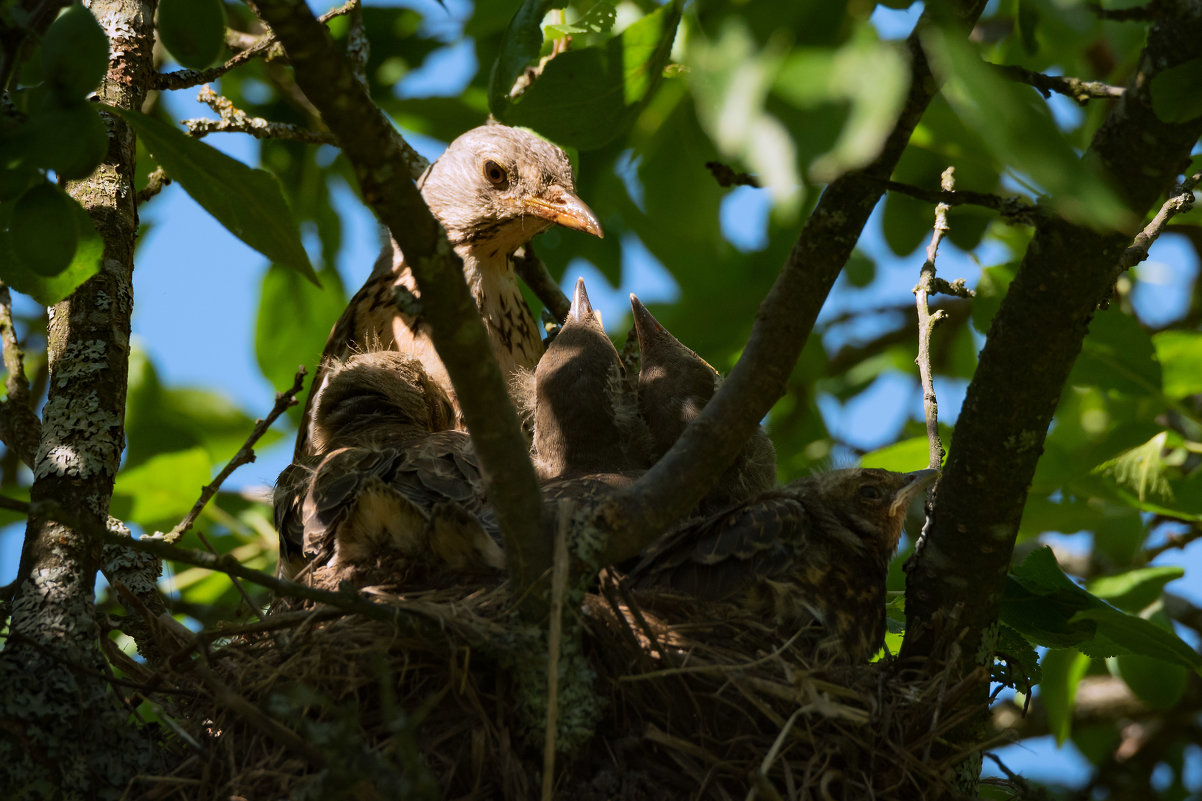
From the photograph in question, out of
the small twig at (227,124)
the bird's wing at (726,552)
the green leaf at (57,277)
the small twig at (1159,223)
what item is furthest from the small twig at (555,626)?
the small twig at (227,124)

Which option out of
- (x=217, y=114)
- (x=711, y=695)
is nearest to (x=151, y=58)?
(x=217, y=114)

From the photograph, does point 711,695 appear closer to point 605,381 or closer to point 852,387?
point 605,381

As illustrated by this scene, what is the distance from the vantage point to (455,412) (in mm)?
4031

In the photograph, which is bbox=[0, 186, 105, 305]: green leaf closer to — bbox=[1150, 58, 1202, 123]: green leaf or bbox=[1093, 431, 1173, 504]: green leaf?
bbox=[1150, 58, 1202, 123]: green leaf

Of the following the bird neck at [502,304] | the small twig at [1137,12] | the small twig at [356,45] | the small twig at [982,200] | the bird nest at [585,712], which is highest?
the small twig at [356,45]

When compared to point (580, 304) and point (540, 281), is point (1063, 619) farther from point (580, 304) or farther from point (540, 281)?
point (540, 281)

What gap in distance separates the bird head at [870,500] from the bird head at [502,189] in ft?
4.81

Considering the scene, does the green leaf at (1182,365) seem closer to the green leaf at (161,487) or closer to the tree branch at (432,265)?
the tree branch at (432,265)

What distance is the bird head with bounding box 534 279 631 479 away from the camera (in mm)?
3391

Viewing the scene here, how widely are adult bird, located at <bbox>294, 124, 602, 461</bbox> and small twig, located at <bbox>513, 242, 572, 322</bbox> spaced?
0.16 feet

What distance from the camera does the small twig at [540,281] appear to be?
433 centimetres

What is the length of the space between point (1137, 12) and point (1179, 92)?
0.87 ft

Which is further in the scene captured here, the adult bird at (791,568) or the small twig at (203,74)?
the small twig at (203,74)

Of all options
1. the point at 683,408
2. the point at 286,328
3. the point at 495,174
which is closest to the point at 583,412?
the point at 683,408
